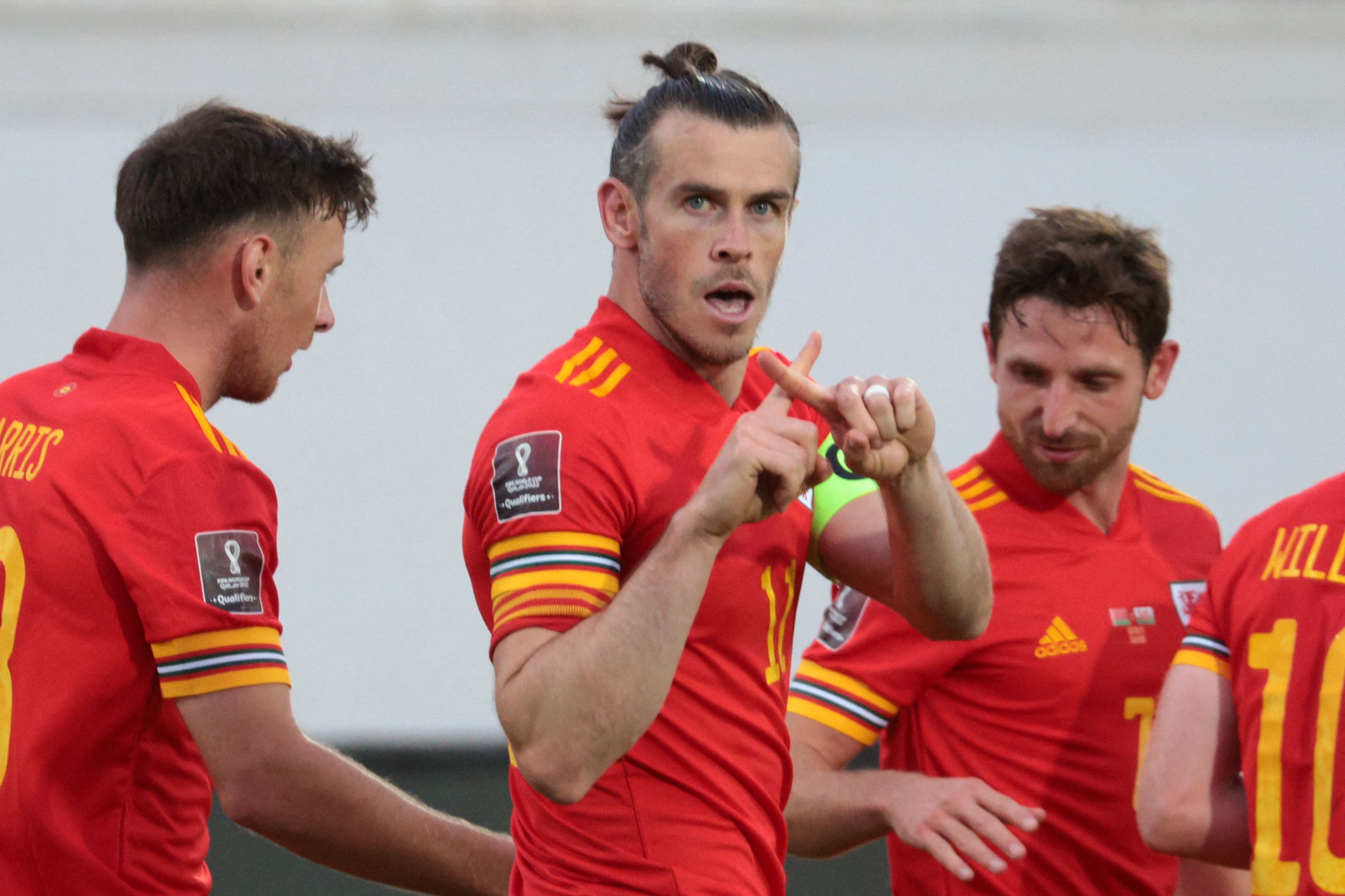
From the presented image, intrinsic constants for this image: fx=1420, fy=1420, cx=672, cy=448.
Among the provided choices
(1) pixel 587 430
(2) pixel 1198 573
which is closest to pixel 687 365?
(1) pixel 587 430

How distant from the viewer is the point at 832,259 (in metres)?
4.34

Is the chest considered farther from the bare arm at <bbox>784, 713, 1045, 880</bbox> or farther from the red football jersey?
the bare arm at <bbox>784, 713, 1045, 880</bbox>

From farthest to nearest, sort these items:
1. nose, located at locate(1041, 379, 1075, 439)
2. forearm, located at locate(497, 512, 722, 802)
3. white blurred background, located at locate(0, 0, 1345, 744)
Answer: white blurred background, located at locate(0, 0, 1345, 744)
nose, located at locate(1041, 379, 1075, 439)
forearm, located at locate(497, 512, 722, 802)

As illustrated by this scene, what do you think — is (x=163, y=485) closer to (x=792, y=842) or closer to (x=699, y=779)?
(x=699, y=779)

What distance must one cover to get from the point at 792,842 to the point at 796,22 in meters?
3.04

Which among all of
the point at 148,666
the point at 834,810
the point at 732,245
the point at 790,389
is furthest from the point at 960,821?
the point at 148,666

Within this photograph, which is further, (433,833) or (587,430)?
(433,833)

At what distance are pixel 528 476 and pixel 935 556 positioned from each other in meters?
0.48

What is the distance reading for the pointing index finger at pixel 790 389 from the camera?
1483mm

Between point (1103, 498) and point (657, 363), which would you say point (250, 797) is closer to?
point (657, 363)

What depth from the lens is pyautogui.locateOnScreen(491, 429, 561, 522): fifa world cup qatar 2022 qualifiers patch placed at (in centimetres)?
146

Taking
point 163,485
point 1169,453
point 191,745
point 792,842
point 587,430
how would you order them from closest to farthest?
1. point 587,430
2. point 163,485
3. point 191,745
4. point 792,842
5. point 1169,453

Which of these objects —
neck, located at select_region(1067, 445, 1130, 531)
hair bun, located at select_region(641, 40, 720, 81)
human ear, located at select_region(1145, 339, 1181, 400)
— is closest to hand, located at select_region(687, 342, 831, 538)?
hair bun, located at select_region(641, 40, 720, 81)

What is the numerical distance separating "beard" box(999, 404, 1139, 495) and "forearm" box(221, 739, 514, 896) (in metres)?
1.08
